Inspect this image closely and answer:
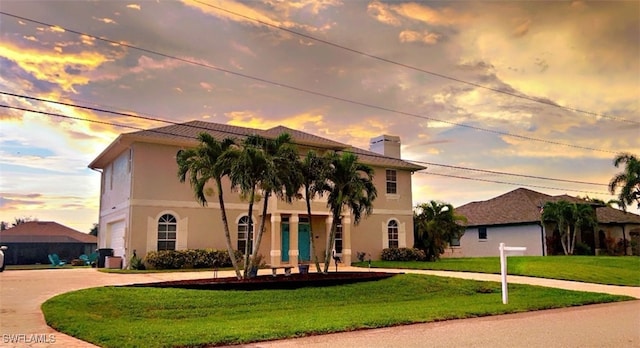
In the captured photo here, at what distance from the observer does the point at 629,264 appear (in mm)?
27000

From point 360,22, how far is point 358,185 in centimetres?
571

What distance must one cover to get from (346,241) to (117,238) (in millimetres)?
11372

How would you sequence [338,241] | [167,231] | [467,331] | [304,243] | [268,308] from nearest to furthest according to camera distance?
[467,331], [268,308], [167,231], [304,243], [338,241]

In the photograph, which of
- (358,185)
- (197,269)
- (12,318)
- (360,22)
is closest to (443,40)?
(360,22)

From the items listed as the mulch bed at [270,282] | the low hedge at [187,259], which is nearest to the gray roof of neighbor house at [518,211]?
the low hedge at [187,259]

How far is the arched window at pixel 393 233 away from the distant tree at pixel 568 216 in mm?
11583

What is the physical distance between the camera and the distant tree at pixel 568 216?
112ft

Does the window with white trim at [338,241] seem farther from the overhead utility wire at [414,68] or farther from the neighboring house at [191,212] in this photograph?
the overhead utility wire at [414,68]

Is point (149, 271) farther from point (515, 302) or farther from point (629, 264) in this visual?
point (629, 264)

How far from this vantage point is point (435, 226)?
2855 centimetres

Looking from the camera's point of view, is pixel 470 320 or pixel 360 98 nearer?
pixel 470 320

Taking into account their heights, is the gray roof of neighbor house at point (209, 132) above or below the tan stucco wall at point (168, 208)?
above

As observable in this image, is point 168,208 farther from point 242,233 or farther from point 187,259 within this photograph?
point 242,233

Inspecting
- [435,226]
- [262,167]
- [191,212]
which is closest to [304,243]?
[191,212]
